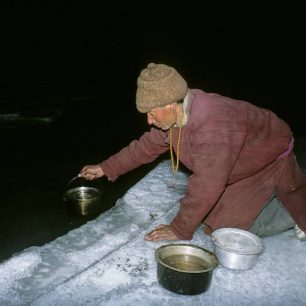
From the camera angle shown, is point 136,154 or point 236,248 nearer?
point 236,248

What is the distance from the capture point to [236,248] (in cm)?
293

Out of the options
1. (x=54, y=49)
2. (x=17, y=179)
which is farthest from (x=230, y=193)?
(x=54, y=49)

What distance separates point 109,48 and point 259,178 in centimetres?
3008

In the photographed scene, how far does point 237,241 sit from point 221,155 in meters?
0.80

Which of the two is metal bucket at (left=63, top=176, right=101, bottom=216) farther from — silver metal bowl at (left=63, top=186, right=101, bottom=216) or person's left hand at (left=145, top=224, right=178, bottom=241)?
person's left hand at (left=145, top=224, right=178, bottom=241)

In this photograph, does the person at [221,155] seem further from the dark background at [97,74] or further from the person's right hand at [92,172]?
the dark background at [97,74]

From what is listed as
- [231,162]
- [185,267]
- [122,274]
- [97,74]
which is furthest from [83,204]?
[97,74]

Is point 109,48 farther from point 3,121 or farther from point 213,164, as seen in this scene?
point 213,164

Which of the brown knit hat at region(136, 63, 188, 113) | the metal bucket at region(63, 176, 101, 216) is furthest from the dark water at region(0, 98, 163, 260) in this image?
the brown knit hat at region(136, 63, 188, 113)

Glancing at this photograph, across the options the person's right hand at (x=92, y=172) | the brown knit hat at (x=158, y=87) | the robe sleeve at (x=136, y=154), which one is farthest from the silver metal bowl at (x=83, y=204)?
the brown knit hat at (x=158, y=87)

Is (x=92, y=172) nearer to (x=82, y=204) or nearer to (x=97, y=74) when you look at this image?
(x=82, y=204)

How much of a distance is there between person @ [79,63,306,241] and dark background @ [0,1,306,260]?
1863mm

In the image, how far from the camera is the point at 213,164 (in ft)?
8.82

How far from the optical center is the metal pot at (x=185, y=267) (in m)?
2.49
